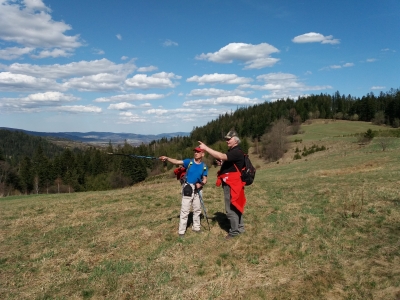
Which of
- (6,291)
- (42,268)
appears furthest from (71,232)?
(6,291)

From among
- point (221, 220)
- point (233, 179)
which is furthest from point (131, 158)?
point (233, 179)

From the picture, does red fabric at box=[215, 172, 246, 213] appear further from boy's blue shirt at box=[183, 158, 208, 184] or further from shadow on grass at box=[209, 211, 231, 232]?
shadow on grass at box=[209, 211, 231, 232]

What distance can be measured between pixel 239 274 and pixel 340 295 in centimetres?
183

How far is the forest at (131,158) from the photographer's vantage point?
78.8 meters

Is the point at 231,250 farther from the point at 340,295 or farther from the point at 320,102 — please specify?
the point at 320,102

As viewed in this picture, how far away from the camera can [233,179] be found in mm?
7590

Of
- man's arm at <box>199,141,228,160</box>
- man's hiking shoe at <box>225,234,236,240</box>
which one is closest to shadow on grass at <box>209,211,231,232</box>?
man's hiking shoe at <box>225,234,236,240</box>

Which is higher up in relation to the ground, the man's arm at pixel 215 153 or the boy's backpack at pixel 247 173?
the man's arm at pixel 215 153

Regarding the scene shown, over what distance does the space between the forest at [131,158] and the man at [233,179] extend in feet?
232

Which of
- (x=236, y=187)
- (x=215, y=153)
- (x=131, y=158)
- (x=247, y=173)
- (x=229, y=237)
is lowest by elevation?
(x=131, y=158)

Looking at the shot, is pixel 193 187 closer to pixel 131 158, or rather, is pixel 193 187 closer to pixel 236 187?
pixel 236 187

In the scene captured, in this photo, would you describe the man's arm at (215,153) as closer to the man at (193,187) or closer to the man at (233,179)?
the man at (233,179)

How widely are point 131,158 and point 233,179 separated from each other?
7416 cm

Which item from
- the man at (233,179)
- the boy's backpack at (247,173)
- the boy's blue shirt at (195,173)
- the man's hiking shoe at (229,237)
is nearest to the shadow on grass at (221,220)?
the man's hiking shoe at (229,237)
